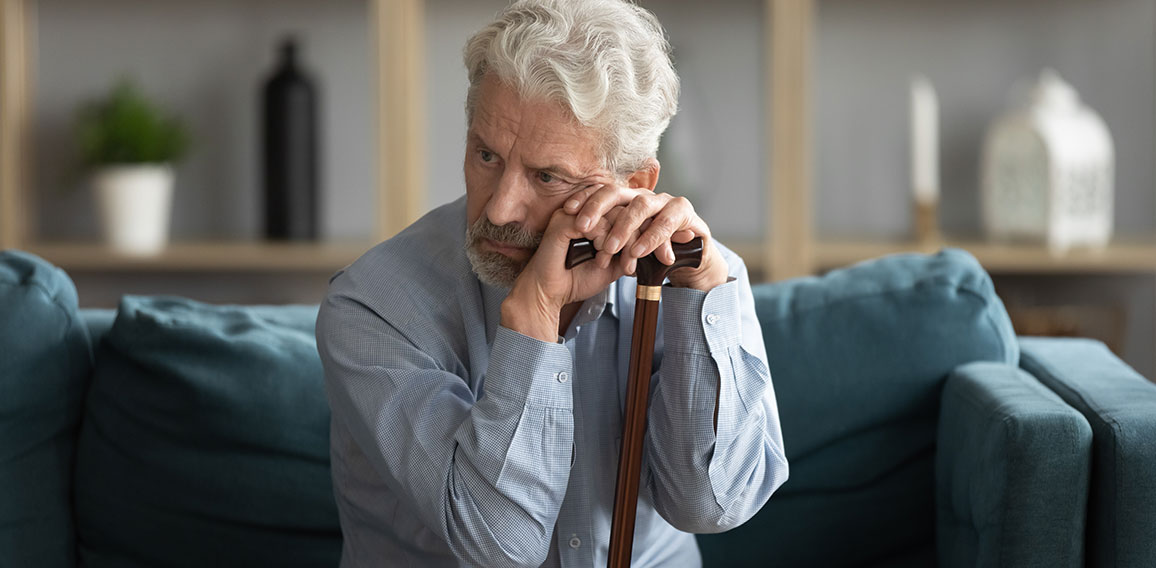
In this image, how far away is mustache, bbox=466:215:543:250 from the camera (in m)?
1.30

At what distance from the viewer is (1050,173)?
2.94 meters

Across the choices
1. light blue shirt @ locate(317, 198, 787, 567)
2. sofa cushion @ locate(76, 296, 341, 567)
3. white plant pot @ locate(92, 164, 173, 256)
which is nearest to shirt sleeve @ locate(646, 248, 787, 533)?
light blue shirt @ locate(317, 198, 787, 567)

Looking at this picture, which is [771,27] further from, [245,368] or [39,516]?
[39,516]

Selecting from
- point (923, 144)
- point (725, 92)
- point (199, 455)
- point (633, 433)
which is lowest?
point (199, 455)

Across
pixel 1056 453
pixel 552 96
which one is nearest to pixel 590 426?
pixel 552 96

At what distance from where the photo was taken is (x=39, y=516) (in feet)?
5.28

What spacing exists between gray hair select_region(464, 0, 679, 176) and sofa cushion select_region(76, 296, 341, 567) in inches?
23.6

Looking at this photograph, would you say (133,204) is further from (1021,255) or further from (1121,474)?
(1121,474)

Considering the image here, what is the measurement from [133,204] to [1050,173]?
2.49 meters

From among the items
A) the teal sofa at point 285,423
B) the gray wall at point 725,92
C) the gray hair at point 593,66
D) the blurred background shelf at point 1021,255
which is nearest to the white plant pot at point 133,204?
the gray wall at point 725,92

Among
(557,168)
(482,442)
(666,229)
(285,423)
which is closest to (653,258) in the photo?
(666,229)

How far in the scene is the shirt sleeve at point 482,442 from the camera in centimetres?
121

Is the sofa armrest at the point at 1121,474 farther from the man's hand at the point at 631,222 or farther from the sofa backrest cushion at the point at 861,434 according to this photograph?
the man's hand at the point at 631,222

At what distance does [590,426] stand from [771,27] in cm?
186
